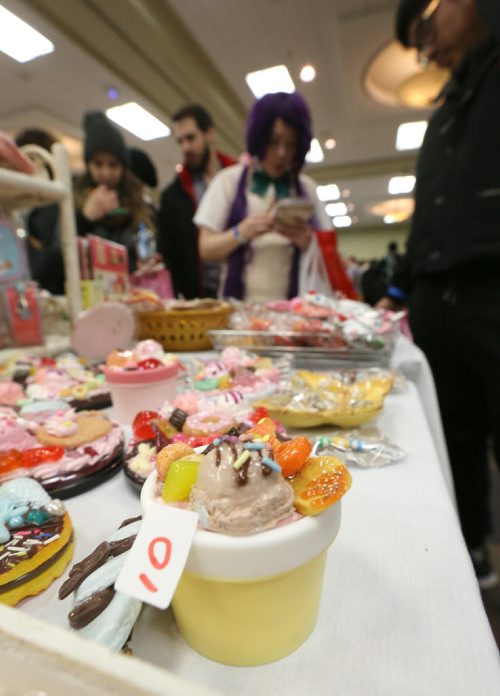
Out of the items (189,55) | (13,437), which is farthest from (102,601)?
(189,55)

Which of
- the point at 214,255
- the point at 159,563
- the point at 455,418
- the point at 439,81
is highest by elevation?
the point at 439,81

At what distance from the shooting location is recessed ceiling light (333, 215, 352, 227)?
1155 centimetres

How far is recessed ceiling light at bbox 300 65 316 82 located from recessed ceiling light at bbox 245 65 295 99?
123mm

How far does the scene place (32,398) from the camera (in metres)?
0.80

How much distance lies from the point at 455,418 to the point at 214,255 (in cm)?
105

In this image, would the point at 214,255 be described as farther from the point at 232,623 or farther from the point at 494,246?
the point at 232,623

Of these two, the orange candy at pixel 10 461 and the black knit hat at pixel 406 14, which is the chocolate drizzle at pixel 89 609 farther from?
the black knit hat at pixel 406 14

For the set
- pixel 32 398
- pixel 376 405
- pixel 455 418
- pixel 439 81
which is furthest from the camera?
pixel 439 81

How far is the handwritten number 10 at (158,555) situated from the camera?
0.93 ft

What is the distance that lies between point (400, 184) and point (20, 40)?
688 centimetres

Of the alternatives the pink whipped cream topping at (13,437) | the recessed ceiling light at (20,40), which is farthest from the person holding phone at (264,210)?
the recessed ceiling light at (20,40)

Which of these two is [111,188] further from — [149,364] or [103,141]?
[149,364]

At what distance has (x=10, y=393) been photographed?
2.60 ft

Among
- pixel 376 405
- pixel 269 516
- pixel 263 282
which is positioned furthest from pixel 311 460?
Result: pixel 263 282
